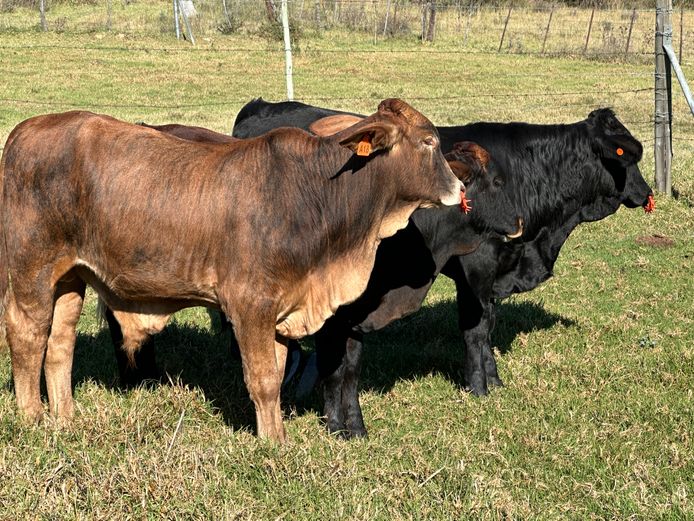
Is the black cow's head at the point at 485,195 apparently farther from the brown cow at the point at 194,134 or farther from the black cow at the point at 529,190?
the brown cow at the point at 194,134

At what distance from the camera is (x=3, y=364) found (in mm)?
→ 6605

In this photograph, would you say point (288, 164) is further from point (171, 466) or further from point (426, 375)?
point (426, 375)

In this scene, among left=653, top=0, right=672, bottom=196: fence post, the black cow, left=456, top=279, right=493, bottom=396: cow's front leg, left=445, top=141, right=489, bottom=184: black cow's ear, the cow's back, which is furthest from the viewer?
left=653, top=0, right=672, bottom=196: fence post

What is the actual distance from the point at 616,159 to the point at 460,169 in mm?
1890

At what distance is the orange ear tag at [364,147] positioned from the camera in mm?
4859

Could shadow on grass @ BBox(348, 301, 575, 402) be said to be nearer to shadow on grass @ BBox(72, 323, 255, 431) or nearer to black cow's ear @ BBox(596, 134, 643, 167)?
shadow on grass @ BBox(72, 323, 255, 431)

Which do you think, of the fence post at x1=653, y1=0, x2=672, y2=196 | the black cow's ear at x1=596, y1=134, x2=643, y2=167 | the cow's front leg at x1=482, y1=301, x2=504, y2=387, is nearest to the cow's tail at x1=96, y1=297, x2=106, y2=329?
the cow's front leg at x1=482, y1=301, x2=504, y2=387

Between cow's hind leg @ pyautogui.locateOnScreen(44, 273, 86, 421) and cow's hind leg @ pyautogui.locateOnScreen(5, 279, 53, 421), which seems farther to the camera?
cow's hind leg @ pyautogui.locateOnScreen(44, 273, 86, 421)

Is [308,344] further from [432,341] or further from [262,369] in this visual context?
[262,369]

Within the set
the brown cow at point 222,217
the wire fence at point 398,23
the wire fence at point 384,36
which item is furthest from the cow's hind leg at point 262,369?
the wire fence at point 398,23

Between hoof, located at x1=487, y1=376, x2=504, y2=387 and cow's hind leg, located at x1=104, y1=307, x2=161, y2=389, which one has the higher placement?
cow's hind leg, located at x1=104, y1=307, x2=161, y2=389

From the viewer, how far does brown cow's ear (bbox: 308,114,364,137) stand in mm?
5884

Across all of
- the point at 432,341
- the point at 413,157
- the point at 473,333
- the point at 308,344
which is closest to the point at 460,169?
the point at 413,157

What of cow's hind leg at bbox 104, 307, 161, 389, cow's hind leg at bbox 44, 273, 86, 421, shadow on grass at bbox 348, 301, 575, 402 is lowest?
shadow on grass at bbox 348, 301, 575, 402
